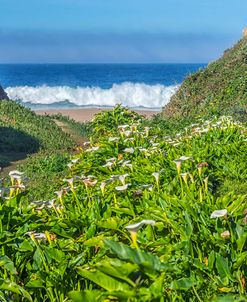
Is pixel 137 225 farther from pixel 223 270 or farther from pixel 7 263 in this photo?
pixel 7 263

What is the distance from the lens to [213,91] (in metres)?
20.8

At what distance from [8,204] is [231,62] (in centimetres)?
1891

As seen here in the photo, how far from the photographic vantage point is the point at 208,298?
12.2 ft

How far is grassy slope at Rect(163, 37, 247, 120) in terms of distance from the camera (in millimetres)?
18828

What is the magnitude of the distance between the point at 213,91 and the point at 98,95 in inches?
1930

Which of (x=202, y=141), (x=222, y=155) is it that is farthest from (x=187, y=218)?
(x=202, y=141)

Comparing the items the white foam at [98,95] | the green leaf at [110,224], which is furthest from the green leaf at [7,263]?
the white foam at [98,95]

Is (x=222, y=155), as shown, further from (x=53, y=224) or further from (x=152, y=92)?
(x=152, y=92)

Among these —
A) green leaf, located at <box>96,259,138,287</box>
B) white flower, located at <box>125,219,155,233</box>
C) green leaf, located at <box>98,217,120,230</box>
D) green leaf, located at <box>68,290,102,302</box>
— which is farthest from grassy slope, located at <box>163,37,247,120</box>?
green leaf, located at <box>96,259,138,287</box>

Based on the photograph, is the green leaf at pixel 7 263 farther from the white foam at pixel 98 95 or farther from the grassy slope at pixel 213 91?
the white foam at pixel 98 95

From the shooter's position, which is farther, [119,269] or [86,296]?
[86,296]

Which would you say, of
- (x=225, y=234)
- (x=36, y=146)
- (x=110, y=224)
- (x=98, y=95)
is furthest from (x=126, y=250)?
(x=98, y=95)

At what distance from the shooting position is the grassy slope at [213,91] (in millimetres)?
18828

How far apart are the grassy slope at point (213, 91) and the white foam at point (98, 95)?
37.5 m
